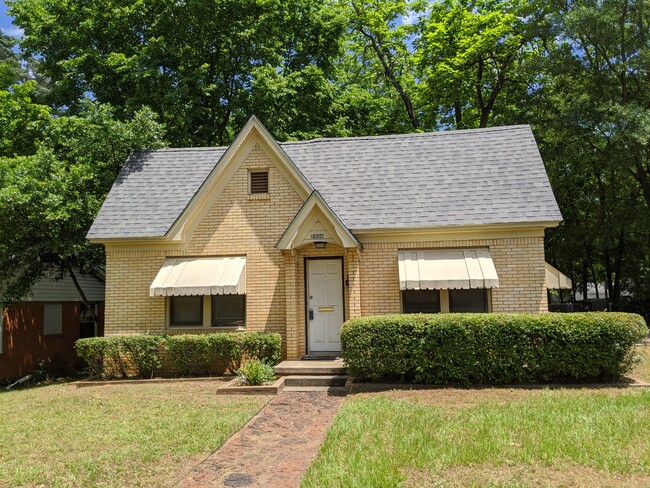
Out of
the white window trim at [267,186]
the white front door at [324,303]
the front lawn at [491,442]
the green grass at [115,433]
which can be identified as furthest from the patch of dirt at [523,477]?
the white window trim at [267,186]

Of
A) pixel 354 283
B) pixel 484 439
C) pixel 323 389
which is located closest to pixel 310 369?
pixel 323 389

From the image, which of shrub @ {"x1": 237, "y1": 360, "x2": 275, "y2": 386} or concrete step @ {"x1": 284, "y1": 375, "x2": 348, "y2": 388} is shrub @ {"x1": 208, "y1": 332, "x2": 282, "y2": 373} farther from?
concrete step @ {"x1": 284, "y1": 375, "x2": 348, "y2": 388}

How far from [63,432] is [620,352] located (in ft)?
31.5

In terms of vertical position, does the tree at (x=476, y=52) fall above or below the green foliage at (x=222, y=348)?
above

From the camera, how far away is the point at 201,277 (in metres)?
12.5

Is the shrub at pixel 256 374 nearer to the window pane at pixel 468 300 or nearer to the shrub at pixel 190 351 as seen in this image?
the shrub at pixel 190 351

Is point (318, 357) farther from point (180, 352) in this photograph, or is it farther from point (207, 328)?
point (180, 352)

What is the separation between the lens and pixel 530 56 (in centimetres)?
2502

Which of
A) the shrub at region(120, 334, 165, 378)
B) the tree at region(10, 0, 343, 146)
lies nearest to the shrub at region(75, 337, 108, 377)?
the shrub at region(120, 334, 165, 378)

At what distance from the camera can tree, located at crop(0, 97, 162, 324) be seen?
1318cm

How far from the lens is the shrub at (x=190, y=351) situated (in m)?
11.8

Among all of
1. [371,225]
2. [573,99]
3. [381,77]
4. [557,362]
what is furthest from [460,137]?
[381,77]

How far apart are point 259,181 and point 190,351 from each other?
4.66 m

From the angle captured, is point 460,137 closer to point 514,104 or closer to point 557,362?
point 557,362
